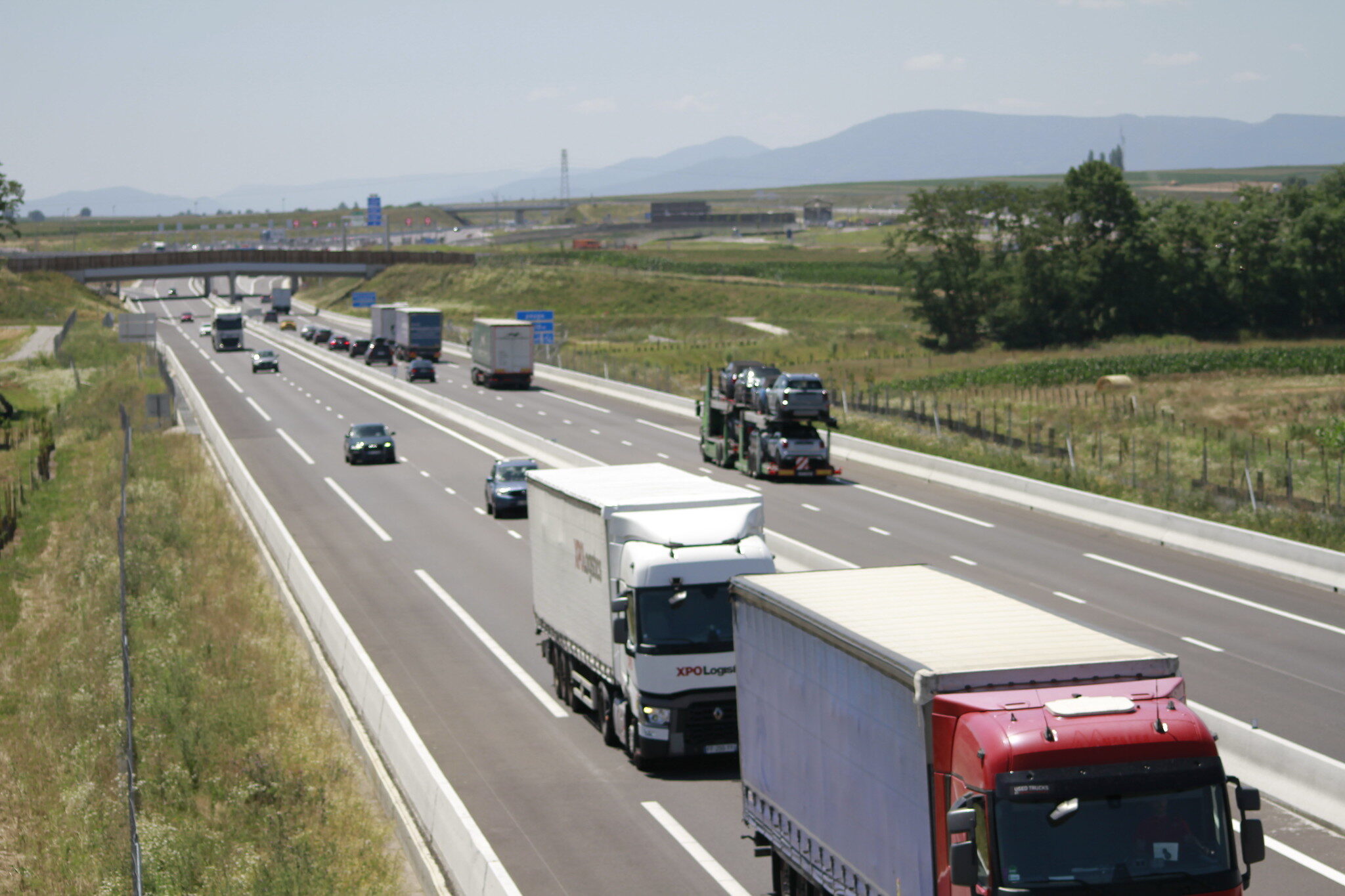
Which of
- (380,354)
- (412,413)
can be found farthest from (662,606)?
(380,354)

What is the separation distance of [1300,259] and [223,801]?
318 ft

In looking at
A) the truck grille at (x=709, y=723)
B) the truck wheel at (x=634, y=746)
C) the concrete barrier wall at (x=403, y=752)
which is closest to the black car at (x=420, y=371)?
the concrete barrier wall at (x=403, y=752)

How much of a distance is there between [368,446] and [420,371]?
32259mm

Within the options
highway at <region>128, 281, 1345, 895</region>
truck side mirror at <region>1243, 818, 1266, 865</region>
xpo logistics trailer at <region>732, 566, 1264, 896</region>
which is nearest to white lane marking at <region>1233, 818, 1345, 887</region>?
highway at <region>128, 281, 1345, 895</region>

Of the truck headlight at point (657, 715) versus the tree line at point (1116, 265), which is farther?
the tree line at point (1116, 265)

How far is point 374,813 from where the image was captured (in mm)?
16984

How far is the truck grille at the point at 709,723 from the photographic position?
17391mm

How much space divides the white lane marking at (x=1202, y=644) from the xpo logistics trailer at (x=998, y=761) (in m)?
13.4

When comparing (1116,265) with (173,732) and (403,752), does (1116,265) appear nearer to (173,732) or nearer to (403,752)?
(173,732)

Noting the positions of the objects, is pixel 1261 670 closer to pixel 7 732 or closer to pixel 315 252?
pixel 7 732

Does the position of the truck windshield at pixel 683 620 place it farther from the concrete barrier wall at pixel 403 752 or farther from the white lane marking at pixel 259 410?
the white lane marking at pixel 259 410

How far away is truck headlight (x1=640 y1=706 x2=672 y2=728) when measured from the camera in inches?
683

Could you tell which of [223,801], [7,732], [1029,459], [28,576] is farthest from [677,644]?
[1029,459]

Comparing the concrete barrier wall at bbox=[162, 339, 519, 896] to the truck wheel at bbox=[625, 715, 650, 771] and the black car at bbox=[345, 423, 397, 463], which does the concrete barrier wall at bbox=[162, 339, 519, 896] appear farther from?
the black car at bbox=[345, 423, 397, 463]
